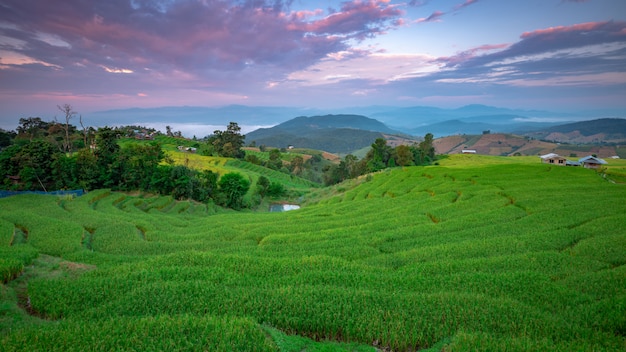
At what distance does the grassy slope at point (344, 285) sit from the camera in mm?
8383

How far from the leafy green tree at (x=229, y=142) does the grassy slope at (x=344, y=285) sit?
86.6m

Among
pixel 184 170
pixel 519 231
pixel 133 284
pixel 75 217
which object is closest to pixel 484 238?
pixel 519 231

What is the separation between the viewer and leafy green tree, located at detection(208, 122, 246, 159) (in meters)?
111

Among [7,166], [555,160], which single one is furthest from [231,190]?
[555,160]

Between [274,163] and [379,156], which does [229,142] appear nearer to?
[274,163]

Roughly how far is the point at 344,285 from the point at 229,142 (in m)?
107

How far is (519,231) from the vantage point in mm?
20766

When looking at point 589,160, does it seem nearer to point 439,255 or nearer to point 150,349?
point 439,255

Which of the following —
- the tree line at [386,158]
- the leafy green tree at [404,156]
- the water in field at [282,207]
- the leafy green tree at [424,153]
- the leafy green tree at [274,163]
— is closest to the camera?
the water in field at [282,207]

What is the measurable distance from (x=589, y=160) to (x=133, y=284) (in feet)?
236

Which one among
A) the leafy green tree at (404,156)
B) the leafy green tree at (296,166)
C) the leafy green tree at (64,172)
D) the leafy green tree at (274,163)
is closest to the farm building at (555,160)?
the leafy green tree at (404,156)

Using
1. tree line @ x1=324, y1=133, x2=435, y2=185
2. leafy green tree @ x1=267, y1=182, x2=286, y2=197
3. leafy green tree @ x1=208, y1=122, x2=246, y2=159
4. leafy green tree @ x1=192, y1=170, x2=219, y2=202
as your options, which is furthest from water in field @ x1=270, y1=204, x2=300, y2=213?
leafy green tree @ x1=208, y1=122, x2=246, y2=159

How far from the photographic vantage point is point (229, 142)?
114 metres

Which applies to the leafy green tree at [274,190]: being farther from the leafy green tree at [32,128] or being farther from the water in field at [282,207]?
the leafy green tree at [32,128]
